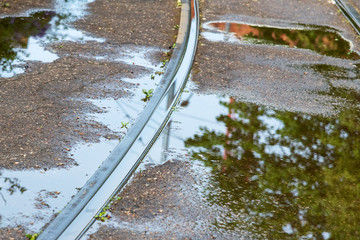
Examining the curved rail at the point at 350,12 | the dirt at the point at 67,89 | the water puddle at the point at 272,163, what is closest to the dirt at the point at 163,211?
the water puddle at the point at 272,163

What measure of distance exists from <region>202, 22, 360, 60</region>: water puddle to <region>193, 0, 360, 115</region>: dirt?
226 millimetres

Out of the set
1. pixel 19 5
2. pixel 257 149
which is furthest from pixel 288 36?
pixel 19 5

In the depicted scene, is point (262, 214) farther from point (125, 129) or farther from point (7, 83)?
point (7, 83)

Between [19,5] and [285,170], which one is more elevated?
[19,5]

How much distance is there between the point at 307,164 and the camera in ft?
19.3

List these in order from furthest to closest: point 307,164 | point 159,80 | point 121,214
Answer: point 159,80
point 307,164
point 121,214

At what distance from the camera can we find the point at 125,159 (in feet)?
18.5

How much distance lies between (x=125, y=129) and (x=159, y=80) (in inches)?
65.4

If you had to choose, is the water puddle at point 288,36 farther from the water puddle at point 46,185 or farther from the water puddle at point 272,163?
the water puddle at point 46,185

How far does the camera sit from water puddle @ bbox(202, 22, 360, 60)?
980 centimetres

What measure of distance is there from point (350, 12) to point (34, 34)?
683cm

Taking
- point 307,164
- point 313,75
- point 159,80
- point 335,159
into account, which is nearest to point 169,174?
point 307,164

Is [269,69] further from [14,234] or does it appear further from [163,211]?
[14,234]

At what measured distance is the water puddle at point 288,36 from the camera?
32.1 ft
